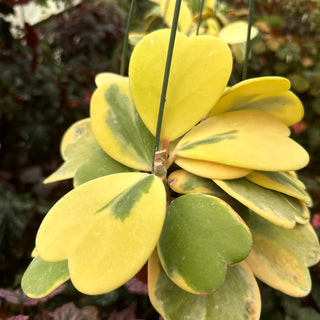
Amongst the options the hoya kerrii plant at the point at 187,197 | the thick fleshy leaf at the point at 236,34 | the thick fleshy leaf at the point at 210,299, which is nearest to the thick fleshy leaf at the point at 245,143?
the hoya kerrii plant at the point at 187,197

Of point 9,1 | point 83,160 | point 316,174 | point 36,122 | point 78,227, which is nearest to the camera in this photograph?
point 78,227

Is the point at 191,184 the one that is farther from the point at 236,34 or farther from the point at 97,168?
the point at 236,34

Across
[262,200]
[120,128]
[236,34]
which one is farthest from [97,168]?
[236,34]

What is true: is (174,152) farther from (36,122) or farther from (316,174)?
(316,174)

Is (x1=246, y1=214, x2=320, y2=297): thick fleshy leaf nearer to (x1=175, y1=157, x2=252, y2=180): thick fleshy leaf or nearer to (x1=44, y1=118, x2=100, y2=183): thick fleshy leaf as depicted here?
(x1=175, y1=157, x2=252, y2=180): thick fleshy leaf

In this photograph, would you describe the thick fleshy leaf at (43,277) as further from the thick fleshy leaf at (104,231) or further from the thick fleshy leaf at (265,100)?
the thick fleshy leaf at (265,100)

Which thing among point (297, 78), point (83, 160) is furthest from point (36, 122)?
point (297, 78)
